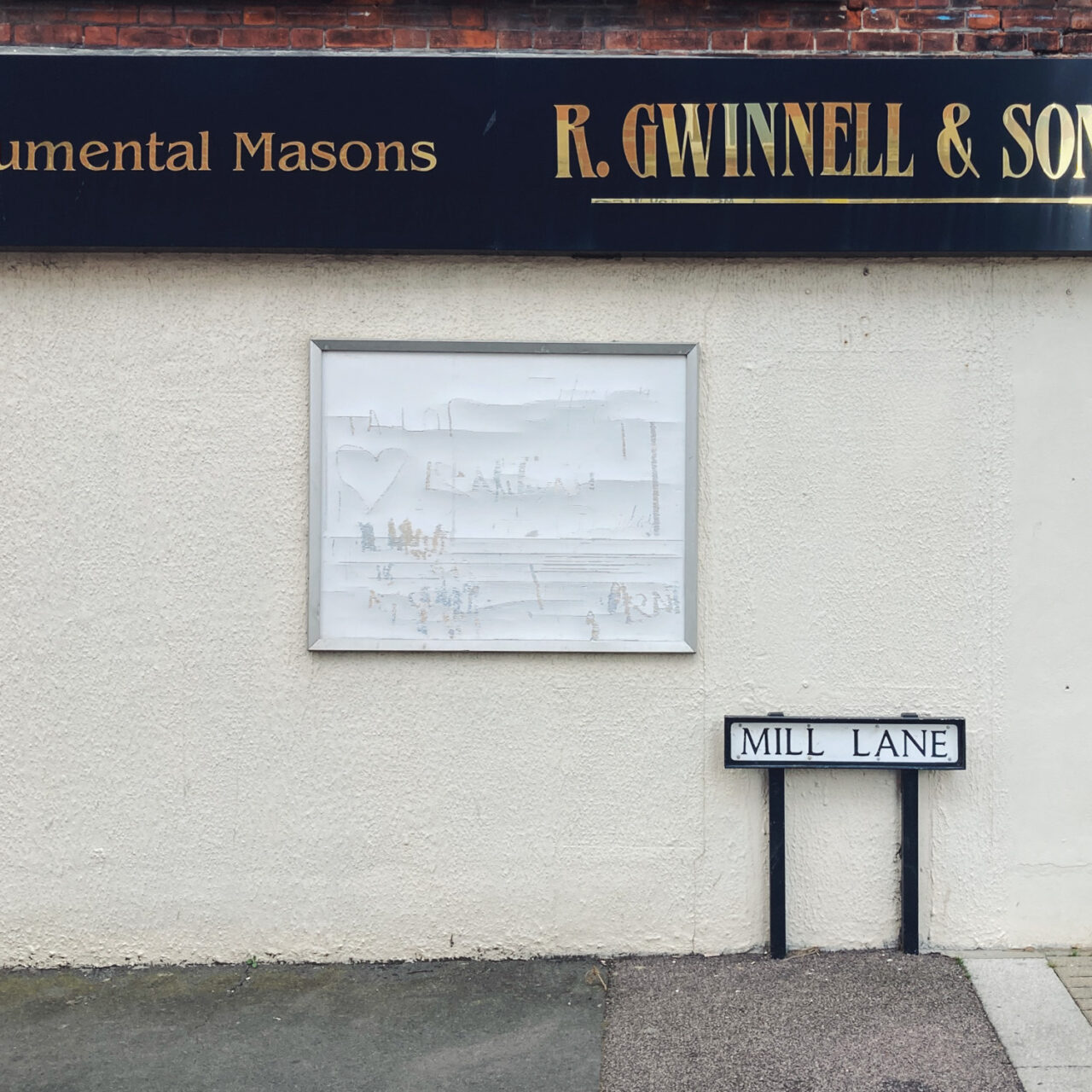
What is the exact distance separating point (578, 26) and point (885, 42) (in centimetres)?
110

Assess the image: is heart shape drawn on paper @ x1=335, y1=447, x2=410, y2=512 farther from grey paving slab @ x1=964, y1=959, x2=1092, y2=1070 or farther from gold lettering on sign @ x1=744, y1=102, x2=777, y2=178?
grey paving slab @ x1=964, y1=959, x2=1092, y2=1070

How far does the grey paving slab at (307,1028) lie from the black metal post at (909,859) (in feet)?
3.78

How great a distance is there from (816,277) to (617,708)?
1727 mm

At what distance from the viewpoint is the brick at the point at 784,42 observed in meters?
4.32

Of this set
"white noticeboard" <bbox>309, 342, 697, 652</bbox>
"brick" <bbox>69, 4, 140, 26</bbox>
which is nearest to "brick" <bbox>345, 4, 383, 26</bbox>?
"brick" <bbox>69, 4, 140, 26</bbox>

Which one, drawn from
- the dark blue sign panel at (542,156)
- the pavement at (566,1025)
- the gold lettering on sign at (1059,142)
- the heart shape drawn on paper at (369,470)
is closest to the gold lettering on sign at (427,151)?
the dark blue sign panel at (542,156)

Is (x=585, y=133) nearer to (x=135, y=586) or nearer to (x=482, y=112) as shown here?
(x=482, y=112)

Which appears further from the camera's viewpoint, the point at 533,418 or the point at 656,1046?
the point at 533,418

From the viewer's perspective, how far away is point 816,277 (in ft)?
14.3

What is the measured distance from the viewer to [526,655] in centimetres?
440

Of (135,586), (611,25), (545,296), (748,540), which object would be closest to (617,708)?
(748,540)

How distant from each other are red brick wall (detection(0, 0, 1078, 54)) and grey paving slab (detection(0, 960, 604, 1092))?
333 cm

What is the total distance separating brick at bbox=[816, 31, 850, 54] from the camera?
432 centimetres

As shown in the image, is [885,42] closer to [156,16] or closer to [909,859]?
[156,16]
